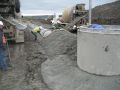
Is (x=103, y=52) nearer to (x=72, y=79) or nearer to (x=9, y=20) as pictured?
(x=72, y=79)

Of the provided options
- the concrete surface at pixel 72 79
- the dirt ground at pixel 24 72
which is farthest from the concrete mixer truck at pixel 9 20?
the concrete surface at pixel 72 79

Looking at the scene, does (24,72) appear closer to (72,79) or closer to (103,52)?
(72,79)

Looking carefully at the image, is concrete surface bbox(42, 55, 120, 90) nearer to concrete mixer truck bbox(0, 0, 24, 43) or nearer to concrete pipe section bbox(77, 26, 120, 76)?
concrete pipe section bbox(77, 26, 120, 76)

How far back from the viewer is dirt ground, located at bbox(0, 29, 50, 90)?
7.83 meters

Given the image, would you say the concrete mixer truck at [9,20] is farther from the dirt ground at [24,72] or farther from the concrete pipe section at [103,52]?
the concrete pipe section at [103,52]

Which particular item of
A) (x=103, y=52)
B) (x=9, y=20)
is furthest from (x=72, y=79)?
(x=9, y=20)

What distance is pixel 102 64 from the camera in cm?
745

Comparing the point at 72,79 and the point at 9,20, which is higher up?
the point at 9,20

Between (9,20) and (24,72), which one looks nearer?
(24,72)

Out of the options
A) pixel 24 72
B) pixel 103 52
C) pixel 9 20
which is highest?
pixel 9 20

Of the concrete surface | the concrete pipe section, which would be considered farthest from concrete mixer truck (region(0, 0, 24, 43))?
the concrete pipe section

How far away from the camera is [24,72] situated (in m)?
9.28

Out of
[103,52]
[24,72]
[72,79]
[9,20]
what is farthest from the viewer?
[9,20]

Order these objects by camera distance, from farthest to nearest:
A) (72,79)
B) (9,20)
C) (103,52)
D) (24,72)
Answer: (9,20) → (24,72) → (72,79) → (103,52)
